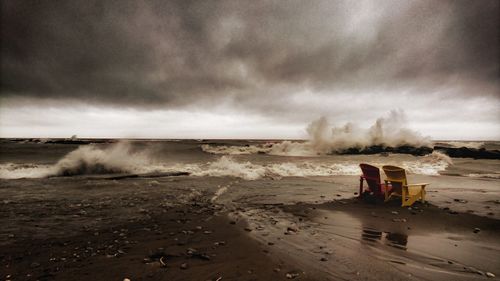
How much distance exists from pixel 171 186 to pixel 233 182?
11.0 ft

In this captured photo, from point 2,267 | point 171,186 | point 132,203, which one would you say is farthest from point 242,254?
point 171,186

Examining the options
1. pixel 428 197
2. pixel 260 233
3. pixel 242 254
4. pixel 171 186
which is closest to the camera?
pixel 242 254

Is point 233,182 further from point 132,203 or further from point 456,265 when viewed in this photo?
point 456,265

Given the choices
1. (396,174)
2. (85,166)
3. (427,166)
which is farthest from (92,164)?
(427,166)

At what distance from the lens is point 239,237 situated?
20.6 ft

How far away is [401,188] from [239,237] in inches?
269

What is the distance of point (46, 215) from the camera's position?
26.7 feet

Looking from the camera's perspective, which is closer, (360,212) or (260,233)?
(260,233)

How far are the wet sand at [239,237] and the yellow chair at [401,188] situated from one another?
0.38 metres

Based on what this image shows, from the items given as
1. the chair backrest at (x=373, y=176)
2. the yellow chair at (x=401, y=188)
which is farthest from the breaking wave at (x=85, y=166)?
the yellow chair at (x=401, y=188)

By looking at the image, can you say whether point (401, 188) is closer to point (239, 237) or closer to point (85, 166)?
point (239, 237)

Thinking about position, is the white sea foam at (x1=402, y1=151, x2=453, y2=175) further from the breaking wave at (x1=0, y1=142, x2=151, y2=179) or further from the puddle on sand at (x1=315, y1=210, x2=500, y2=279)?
the breaking wave at (x1=0, y1=142, x2=151, y2=179)

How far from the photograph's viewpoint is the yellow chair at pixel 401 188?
959 centimetres

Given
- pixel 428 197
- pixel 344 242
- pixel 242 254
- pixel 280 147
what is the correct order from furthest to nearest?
pixel 280 147, pixel 428 197, pixel 344 242, pixel 242 254
